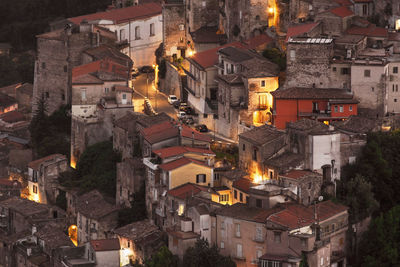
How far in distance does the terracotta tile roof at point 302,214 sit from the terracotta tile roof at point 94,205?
44.1ft

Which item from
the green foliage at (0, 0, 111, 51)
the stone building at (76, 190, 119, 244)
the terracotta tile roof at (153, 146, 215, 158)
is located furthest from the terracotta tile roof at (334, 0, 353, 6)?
the green foliage at (0, 0, 111, 51)

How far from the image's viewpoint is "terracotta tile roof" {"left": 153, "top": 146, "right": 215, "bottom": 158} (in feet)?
253

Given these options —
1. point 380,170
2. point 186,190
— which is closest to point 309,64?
point 380,170

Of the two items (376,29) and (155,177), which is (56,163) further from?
(376,29)

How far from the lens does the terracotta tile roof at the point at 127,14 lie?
322ft

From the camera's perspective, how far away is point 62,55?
95.8 meters

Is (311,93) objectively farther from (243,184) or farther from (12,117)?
(12,117)

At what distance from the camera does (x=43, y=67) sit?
9688 centimetres

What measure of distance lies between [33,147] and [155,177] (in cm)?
2172

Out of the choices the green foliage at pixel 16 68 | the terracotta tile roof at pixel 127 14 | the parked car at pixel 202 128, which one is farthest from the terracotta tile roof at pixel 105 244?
the green foliage at pixel 16 68

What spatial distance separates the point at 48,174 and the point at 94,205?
7733mm

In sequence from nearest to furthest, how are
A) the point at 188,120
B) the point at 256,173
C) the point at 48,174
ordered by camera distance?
the point at 256,173
the point at 188,120
the point at 48,174

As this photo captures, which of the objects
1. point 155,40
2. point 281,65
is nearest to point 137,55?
point 155,40

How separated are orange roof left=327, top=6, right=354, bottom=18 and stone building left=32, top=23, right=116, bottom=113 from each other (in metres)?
18.0
